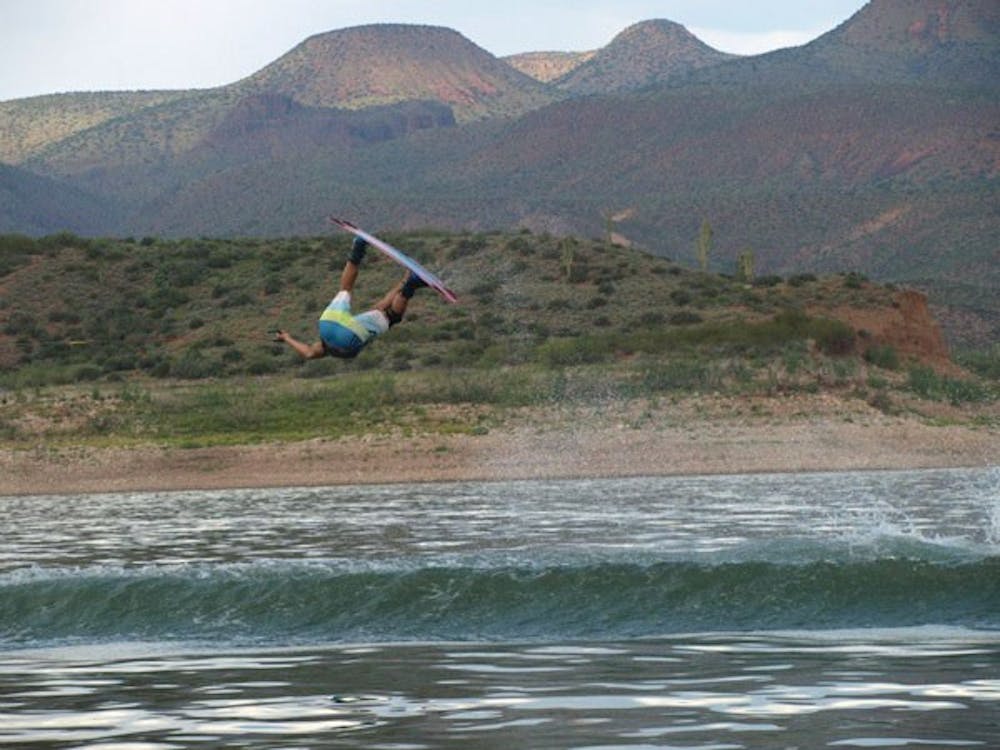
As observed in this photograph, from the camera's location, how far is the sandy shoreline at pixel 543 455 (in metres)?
39.8

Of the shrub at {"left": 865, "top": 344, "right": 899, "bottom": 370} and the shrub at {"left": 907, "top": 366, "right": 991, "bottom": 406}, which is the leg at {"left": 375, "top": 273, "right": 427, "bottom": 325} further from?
the shrub at {"left": 865, "top": 344, "right": 899, "bottom": 370}

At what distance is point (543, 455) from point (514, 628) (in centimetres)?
2392

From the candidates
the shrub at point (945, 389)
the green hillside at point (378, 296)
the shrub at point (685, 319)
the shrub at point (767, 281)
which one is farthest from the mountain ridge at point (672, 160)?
the shrub at point (945, 389)

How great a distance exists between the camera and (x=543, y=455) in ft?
134

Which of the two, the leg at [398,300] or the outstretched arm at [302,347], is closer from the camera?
the leg at [398,300]

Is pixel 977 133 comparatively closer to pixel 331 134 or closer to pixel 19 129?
pixel 331 134

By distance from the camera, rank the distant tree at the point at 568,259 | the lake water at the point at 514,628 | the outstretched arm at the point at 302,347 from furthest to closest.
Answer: the distant tree at the point at 568,259 → the outstretched arm at the point at 302,347 → the lake water at the point at 514,628

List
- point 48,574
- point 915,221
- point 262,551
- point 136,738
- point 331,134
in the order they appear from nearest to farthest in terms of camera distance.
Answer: point 136,738
point 48,574
point 262,551
point 915,221
point 331,134

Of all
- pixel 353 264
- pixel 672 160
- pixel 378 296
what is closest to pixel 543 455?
pixel 378 296

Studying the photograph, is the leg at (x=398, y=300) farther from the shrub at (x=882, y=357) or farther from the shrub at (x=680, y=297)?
the shrub at (x=680, y=297)

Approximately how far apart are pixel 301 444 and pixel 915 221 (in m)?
82.2

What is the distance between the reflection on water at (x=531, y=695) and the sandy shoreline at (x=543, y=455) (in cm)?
2388

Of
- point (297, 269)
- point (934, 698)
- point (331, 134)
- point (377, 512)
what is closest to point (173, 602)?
point (934, 698)

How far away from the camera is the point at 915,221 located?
386 feet
